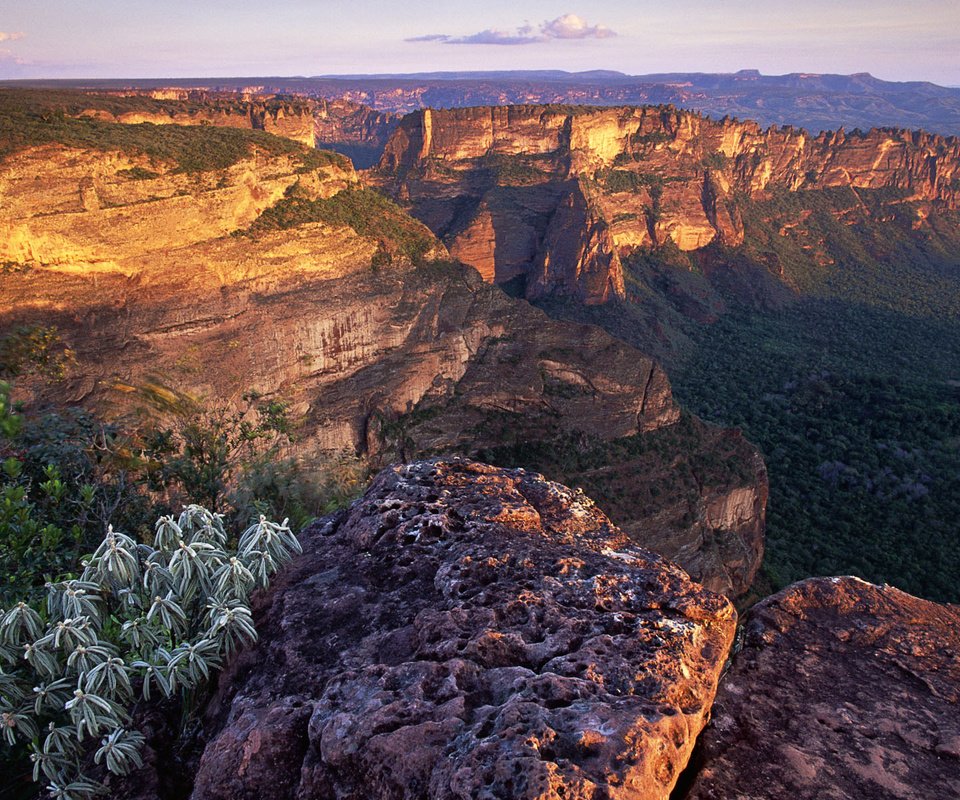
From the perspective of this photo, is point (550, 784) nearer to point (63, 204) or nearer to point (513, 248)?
point (63, 204)

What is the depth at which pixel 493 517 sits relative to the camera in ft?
19.8

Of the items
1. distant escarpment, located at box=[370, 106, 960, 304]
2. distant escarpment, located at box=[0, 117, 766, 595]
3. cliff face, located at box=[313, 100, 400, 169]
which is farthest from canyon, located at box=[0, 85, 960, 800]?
cliff face, located at box=[313, 100, 400, 169]

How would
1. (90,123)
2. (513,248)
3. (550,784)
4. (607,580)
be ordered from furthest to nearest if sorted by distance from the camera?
(513,248) < (90,123) < (607,580) < (550,784)

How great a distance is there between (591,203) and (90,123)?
54998mm

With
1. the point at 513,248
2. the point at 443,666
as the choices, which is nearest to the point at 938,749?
the point at 443,666

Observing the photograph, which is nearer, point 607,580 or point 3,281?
point 607,580

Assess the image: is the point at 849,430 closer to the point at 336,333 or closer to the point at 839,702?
the point at 336,333

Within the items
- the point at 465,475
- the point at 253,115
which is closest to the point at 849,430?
the point at 465,475

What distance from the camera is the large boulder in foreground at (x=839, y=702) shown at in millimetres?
3955

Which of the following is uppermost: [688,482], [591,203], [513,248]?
[591,203]

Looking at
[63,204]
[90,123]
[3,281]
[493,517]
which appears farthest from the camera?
[90,123]

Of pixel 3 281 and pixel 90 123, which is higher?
pixel 90 123

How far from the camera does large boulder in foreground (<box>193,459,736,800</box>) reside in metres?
3.51

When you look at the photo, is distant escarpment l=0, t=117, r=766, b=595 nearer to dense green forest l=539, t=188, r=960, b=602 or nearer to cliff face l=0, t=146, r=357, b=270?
cliff face l=0, t=146, r=357, b=270
